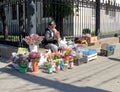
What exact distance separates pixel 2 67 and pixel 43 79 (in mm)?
1756

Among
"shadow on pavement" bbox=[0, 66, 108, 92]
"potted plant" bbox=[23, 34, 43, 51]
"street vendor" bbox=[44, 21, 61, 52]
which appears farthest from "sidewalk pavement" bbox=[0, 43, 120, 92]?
"street vendor" bbox=[44, 21, 61, 52]

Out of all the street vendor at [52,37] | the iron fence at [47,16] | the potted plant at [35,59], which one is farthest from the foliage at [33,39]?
the iron fence at [47,16]

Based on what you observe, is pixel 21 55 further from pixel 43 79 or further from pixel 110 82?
pixel 110 82

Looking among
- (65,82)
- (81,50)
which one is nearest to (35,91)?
(65,82)

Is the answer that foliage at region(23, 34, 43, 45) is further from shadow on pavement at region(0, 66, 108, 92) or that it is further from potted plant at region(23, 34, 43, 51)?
shadow on pavement at region(0, 66, 108, 92)

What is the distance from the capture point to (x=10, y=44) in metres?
10.7

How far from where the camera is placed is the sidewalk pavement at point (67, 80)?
6672mm

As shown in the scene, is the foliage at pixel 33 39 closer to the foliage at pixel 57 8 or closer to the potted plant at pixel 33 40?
the potted plant at pixel 33 40

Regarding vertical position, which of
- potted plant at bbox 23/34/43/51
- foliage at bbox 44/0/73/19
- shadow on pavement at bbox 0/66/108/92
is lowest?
shadow on pavement at bbox 0/66/108/92

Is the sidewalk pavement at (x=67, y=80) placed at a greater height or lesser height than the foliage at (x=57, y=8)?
lesser

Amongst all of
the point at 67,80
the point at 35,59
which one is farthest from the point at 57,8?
the point at 67,80

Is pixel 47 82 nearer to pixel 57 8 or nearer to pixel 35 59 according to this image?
pixel 35 59

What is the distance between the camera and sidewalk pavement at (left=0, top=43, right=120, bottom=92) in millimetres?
6672

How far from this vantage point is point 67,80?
739cm
